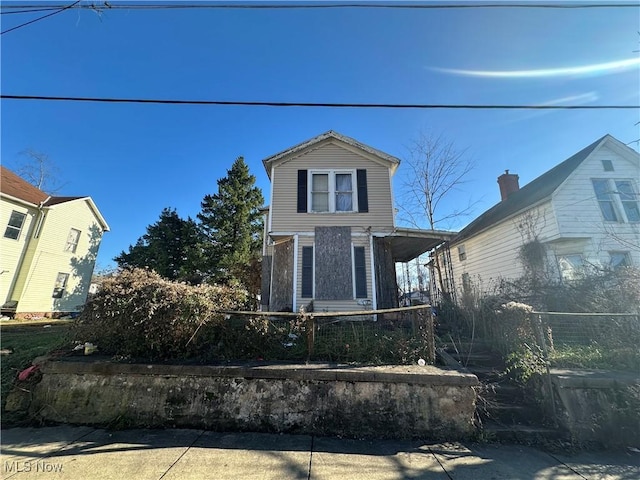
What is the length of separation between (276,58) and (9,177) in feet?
62.5

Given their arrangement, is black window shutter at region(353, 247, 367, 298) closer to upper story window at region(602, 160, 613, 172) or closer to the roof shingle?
the roof shingle

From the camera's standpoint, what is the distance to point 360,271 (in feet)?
29.4

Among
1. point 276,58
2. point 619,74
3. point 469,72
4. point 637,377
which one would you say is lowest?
point 637,377

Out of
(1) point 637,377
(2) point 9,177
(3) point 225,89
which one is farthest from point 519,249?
(2) point 9,177

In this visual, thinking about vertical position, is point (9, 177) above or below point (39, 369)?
above

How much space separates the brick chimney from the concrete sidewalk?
15.9 m

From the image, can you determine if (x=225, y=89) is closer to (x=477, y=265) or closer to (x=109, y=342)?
(x=109, y=342)

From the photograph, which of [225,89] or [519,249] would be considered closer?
[225,89]

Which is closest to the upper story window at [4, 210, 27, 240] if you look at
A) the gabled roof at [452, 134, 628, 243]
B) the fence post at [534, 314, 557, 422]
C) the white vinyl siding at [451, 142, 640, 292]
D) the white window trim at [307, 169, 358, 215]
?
the white window trim at [307, 169, 358, 215]

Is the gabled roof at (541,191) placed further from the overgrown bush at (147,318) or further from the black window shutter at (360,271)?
the overgrown bush at (147,318)

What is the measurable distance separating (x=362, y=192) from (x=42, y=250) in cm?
1849

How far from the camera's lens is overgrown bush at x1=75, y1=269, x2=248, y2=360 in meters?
4.54

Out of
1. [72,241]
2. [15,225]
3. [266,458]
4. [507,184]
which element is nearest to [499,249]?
[507,184]

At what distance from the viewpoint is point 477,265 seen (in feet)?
49.2
